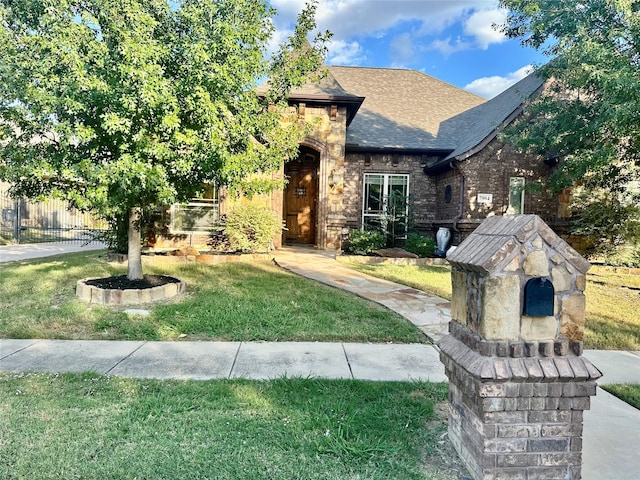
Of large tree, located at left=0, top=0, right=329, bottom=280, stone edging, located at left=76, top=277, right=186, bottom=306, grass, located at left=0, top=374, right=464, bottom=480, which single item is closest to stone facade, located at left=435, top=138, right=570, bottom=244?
large tree, located at left=0, top=0, right=329, bottom=280

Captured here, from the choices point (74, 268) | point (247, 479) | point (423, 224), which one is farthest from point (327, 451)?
point (423, 224)

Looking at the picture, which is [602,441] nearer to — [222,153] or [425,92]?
[222,153]

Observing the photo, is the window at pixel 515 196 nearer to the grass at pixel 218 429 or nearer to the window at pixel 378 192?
the window at pixel 378 192

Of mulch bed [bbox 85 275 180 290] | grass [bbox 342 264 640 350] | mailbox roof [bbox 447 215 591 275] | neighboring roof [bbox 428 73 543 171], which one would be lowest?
grass [bbox 342 264 640 350]

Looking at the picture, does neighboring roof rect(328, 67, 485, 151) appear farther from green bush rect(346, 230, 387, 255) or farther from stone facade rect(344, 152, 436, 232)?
green bush rect(346, 230, 387, 255)

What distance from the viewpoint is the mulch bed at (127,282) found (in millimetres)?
6148

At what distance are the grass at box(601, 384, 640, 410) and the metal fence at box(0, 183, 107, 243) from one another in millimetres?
16738

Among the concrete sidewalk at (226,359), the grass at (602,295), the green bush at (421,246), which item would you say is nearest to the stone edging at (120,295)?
the concrete sidewalk at (226,359)

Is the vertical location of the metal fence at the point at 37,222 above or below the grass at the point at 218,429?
above

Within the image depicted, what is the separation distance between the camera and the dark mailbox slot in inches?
75.6

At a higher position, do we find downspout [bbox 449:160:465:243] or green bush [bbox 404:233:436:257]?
downspout [bbox 449:160:465:243]

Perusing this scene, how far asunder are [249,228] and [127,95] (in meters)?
5.46

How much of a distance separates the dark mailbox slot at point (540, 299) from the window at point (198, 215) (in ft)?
33.0

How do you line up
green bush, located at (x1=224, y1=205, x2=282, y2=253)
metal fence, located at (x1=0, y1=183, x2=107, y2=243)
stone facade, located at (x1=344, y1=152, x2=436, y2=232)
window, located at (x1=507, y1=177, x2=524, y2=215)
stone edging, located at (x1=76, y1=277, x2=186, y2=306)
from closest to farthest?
stone edging, located at (x1=76, y1=277, x2=186, y2=306) → green bush, located at (x1=224, y1=205, x2=282, y2=253) → window, located at (x1=507, y1=177, x2=524, y2=215) → stone facade, located at (x1=344, y1=152, x2=436, y2=232) → metal fence, located at (x1=0, y1=183, x2=107, y2=243)
